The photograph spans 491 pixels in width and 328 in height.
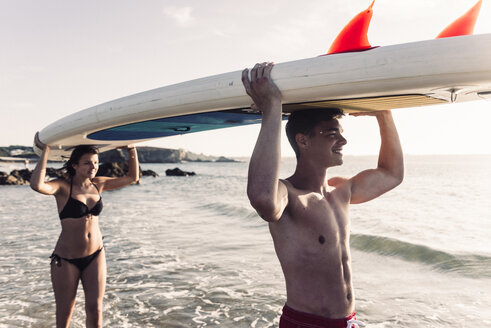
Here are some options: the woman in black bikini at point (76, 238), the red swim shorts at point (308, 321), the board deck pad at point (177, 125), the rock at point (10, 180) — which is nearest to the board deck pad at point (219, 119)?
the board deck pad at point (177, 125)

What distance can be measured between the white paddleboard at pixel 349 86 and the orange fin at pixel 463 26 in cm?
26

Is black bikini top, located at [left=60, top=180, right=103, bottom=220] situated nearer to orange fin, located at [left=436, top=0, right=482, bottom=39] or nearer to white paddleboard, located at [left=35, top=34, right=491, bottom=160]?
white paddleboard, located at [left=35, top=34, right=491, bottom=160]

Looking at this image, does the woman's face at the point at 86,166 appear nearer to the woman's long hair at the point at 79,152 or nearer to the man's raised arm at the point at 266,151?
the woman's long hair at the point at 79,152

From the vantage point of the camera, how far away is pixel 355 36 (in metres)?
1.69

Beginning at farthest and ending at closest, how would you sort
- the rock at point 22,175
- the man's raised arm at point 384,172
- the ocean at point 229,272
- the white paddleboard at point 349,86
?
the rock at point 22,175 < the ocean at point 229,272 < the man's raised arm at point 384,172 < the white paddleboard at point 349,86

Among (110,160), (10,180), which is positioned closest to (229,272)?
(10,180)

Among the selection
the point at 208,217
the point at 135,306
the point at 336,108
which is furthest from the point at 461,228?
the point at 336,108

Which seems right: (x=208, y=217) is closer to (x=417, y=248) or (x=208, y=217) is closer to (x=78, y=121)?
(x=417, y=248)

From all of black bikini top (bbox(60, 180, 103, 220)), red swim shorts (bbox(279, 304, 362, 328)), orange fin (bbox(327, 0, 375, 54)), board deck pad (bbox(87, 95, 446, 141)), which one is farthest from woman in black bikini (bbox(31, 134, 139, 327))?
orange fin (bbox(327, 0, 375, 54))

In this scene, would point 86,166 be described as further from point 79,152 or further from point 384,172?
point 384,172

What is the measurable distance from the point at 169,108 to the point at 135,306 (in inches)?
148

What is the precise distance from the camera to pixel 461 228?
11.5m

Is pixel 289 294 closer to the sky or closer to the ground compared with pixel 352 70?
closer to the ground

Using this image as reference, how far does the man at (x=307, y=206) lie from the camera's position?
1.52m
